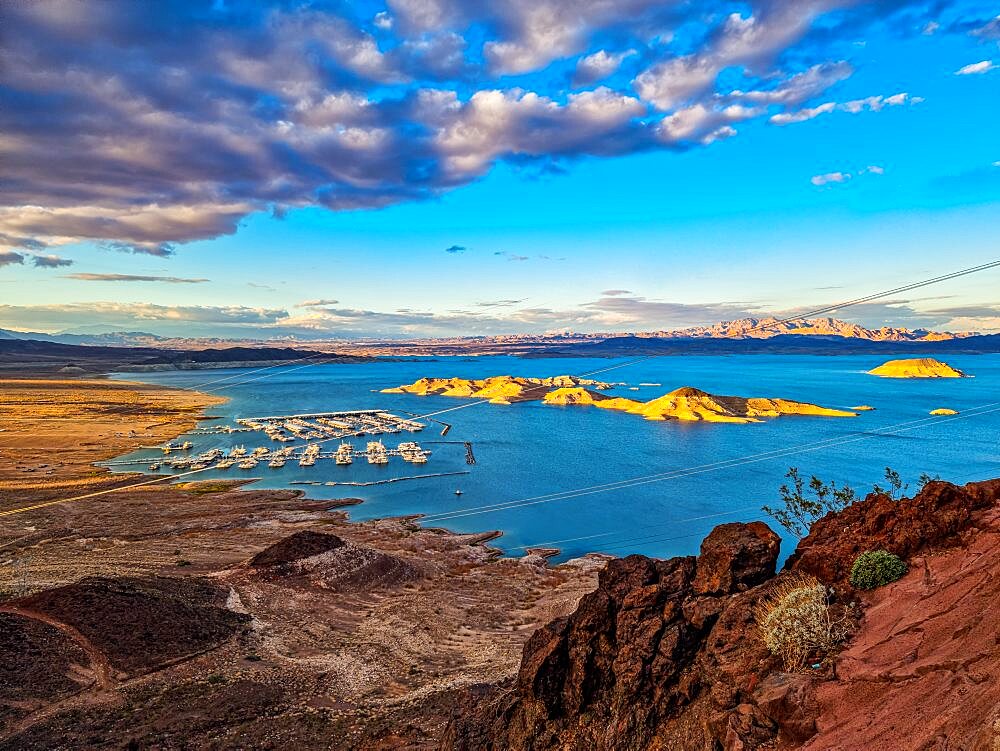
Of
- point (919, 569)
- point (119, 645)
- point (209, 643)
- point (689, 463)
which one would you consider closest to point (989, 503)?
point (919, 569)

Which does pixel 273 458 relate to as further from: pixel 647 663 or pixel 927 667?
pixel 927 667

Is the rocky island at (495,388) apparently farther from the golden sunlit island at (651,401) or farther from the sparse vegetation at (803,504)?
the sparse vegetation at (803,504)

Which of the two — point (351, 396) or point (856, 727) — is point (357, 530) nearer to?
point (856, 727)

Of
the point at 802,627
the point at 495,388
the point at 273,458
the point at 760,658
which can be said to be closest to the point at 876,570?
the point at 802,627

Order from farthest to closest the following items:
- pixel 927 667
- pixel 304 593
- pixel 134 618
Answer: pixel 304 593
pixel 134 618
pixel 927 667

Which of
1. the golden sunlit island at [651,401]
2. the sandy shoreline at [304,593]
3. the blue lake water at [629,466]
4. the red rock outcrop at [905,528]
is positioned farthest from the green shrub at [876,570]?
the golden sunlit island at [651,401]
